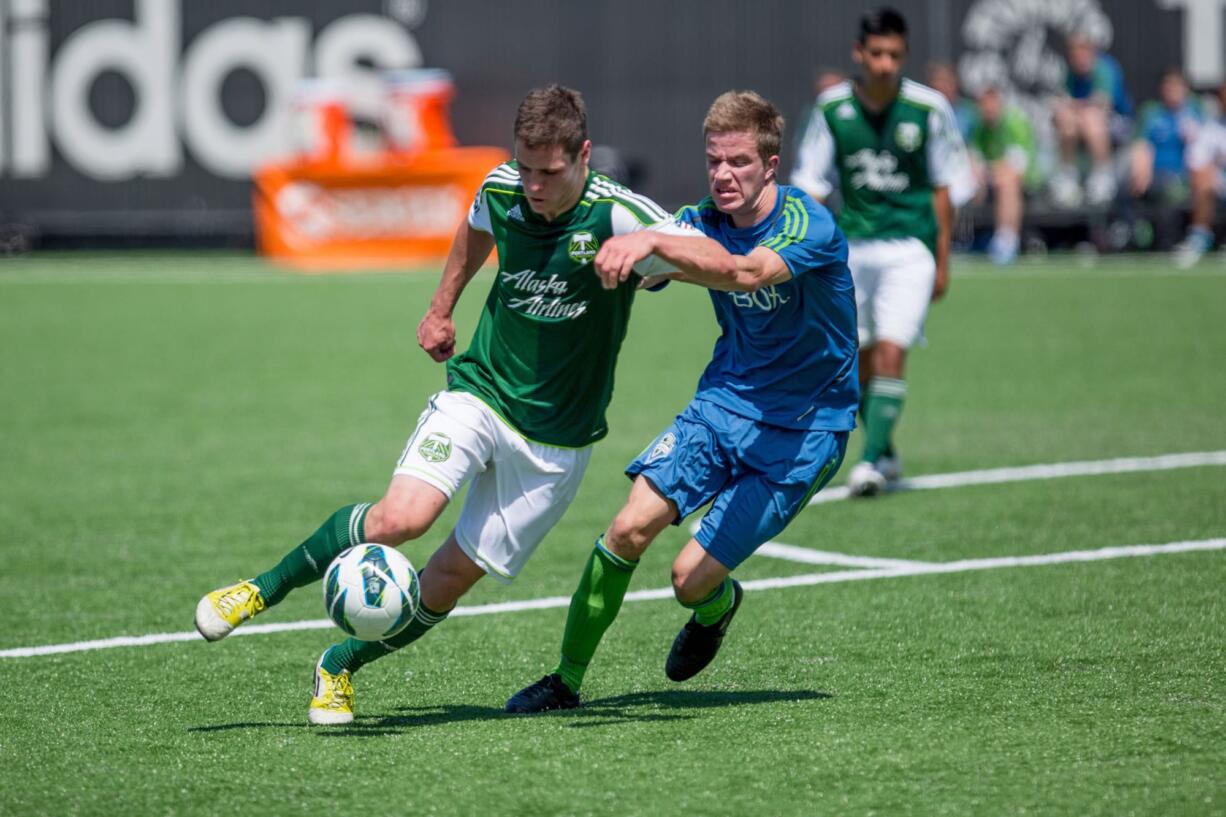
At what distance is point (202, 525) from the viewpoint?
9172 mm

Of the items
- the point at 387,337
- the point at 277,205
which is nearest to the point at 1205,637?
the point at 387,337

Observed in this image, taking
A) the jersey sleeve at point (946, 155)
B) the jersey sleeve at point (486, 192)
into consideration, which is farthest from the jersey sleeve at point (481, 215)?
the jersey sleeve at point (946, 155)

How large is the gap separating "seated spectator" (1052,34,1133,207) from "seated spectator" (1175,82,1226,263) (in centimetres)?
122

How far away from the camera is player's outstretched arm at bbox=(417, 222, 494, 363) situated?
5.79m

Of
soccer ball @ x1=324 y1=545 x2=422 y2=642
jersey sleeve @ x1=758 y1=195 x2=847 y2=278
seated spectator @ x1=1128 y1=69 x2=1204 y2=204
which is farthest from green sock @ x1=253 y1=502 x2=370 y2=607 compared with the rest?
seated spectator @ x1=1128 y1=69 x2=1204 y2=204

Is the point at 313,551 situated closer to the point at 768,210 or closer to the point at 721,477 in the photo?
the point at 721,477

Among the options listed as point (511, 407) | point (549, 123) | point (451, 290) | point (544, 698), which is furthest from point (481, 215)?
point (544, 698)

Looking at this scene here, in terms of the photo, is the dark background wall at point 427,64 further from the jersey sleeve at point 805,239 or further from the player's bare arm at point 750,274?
the player's bare arm at point 750,274

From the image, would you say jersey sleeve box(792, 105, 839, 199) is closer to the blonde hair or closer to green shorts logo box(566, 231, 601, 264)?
the blonde hair

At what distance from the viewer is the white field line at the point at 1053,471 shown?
1005 centimetres

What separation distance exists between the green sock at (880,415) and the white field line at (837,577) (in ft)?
5.99

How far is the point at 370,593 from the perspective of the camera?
17.1 ft

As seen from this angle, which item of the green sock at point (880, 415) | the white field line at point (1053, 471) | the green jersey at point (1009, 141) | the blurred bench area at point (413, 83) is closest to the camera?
the green sock at point (880, 415)

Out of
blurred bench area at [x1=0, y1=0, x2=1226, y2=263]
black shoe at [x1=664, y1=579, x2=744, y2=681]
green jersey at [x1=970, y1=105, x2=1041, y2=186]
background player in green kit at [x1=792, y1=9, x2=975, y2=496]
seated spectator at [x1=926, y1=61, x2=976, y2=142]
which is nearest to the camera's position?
black shoe at [x1=664, y1=579, x2=744, y2=681]
